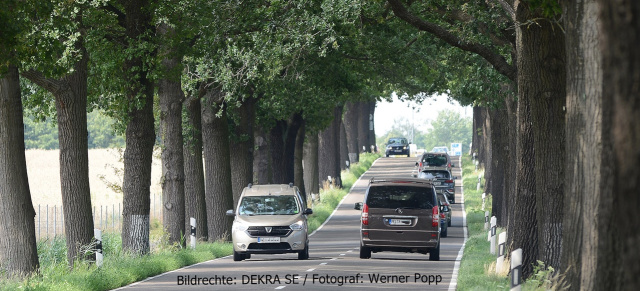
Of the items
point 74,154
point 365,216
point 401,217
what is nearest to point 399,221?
point 401,217

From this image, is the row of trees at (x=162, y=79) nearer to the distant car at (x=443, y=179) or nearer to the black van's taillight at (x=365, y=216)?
the black van's taillight at (x=365, y=216)

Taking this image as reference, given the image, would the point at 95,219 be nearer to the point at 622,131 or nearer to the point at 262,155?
the point at 262,155

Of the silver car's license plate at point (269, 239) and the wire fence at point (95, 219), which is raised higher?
the silver car's license plate at point (269, 239)

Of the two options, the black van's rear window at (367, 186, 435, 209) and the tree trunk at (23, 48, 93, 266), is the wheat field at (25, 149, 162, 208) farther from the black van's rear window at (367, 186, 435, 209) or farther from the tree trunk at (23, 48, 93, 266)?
the black van's rear window at (367, 186, 435, 209)

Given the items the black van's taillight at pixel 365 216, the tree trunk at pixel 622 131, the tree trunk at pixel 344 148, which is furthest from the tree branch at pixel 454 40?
the tree trunk at pixel 344 148

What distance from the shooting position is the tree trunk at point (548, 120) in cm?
1702

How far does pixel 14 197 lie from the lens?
21.1 m

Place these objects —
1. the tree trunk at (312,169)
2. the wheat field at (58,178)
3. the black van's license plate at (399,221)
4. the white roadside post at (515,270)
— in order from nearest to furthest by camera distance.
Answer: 1. the white roadside post at (515,270)
2. the black van's license plate at (399,221)
3. the tree trunk at (312,169)
4. the wheat field at (58,178)

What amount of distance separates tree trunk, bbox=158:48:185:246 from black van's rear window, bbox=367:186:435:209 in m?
6.31

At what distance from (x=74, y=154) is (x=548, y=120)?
34.4 feet

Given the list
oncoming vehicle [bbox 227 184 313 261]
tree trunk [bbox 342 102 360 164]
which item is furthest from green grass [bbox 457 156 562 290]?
tree trunk [bbox 342 102 360 164]

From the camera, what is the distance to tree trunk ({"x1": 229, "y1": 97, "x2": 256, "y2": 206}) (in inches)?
1529

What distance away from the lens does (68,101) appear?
23.3 m

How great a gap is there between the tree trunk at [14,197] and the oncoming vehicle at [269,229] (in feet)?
18.7
